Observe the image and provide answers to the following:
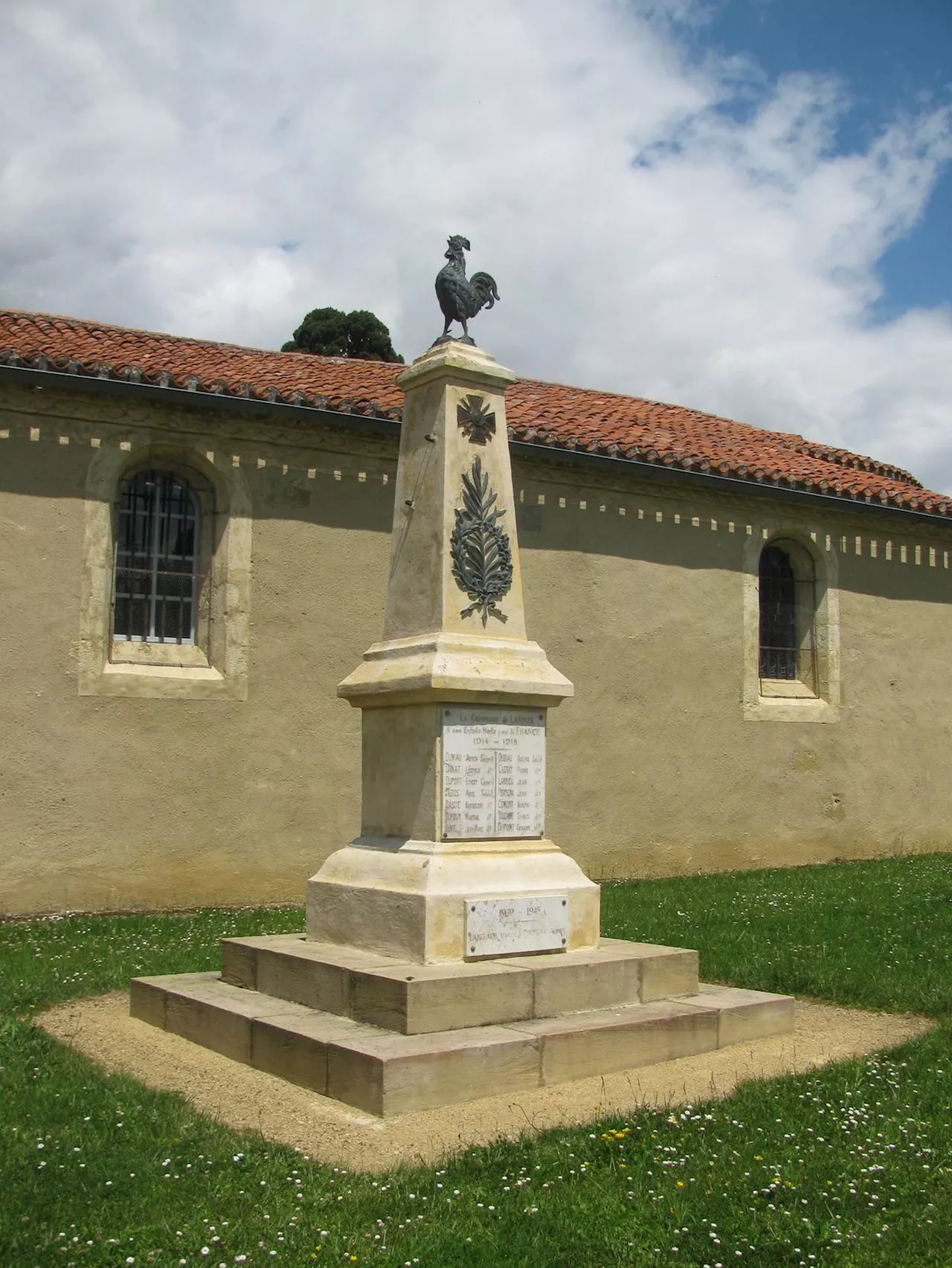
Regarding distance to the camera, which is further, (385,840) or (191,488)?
(191,488)

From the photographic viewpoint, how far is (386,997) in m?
5.64

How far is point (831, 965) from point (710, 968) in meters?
0.78

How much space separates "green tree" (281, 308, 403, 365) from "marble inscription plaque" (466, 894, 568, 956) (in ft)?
68.0

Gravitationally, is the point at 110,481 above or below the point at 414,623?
above

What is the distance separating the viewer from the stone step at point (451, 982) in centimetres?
562

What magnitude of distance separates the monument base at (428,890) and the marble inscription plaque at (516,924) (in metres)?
0.03

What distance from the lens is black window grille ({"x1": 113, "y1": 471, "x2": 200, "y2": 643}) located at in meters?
11.6

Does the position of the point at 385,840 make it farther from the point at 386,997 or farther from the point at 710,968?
the point at 710,968

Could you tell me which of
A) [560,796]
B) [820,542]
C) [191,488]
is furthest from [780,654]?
[191,488]

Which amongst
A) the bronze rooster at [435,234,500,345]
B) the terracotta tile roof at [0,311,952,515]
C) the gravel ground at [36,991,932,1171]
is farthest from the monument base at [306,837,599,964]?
the terracotta tile roof at [0,311,952,515]

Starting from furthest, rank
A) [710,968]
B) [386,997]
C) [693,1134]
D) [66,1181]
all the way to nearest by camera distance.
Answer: [710,968] < [386,997] < [693,1134] < [66,1181]

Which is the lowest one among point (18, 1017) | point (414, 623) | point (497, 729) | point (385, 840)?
point (18, 1017)

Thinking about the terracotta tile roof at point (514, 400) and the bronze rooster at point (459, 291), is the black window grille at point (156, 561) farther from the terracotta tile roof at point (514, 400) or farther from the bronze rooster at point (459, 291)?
the bronze rooster at point (459, 291)

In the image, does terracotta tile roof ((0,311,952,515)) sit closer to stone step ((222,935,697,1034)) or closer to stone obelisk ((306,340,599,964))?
stone obelisk ((306,340,599,964))
